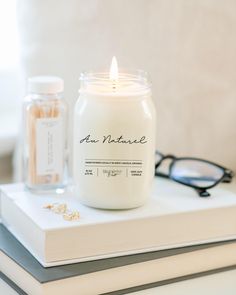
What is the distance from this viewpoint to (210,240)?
0.72 meters

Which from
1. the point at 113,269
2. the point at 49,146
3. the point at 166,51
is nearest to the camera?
→ the point at 113,269

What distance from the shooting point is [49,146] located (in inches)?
29.8

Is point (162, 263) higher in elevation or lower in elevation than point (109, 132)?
lower

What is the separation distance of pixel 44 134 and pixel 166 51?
0.68 ft

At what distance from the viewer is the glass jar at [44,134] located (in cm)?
75

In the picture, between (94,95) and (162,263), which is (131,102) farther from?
(162,263)

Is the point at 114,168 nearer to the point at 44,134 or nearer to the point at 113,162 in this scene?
the point at 113,162

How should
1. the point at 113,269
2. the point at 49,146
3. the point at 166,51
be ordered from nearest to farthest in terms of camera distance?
the point at 113,269, the point at 49,146, the point at 166,51

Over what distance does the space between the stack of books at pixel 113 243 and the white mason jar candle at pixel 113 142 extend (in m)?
0.02

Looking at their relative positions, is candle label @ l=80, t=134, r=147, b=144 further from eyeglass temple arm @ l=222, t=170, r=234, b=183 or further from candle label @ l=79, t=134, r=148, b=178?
eyeglass temple arm @ l=222, t=170, r=234, b=183

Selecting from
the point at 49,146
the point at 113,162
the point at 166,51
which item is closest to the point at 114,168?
the point at 113,162

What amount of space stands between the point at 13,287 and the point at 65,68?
13.0 inches

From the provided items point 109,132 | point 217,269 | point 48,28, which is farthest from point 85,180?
point 48,28

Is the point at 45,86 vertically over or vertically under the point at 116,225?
over
